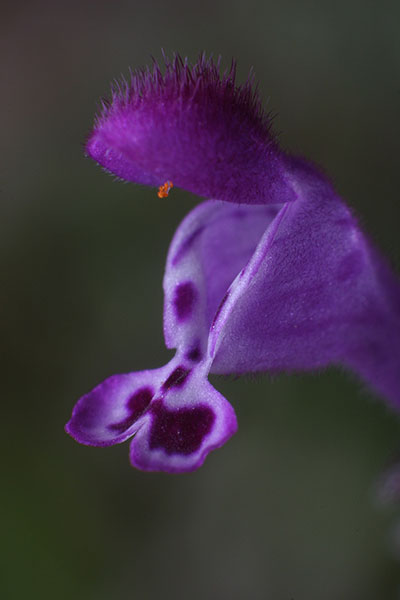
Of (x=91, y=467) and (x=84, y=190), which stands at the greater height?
(x=84, y=190)

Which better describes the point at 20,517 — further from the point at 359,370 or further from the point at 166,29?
the point at 166,29

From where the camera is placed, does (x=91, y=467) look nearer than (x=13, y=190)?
Yes

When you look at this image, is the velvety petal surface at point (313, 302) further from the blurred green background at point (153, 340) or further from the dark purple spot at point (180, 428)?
the blurred green background at point (153, 340)

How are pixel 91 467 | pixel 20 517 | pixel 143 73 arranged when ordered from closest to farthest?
pixel 143 73 < pixel 20 517 < pixel 91 467

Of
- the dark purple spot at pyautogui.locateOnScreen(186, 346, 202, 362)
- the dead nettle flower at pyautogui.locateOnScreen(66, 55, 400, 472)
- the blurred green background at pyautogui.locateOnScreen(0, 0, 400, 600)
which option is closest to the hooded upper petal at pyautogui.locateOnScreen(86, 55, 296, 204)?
the dead nettle flower at pyautogui.locateOnScreen(66, 55, 400, 472)

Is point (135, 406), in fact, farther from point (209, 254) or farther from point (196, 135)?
point (196, 135)

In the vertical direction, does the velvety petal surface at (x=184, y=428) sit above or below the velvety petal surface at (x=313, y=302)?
below

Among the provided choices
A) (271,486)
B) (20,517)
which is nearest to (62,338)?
(20,517)

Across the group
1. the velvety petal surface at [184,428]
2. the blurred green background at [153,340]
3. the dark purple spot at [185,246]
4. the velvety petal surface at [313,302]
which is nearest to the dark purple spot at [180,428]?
the velvety petal surface at [184,428]
